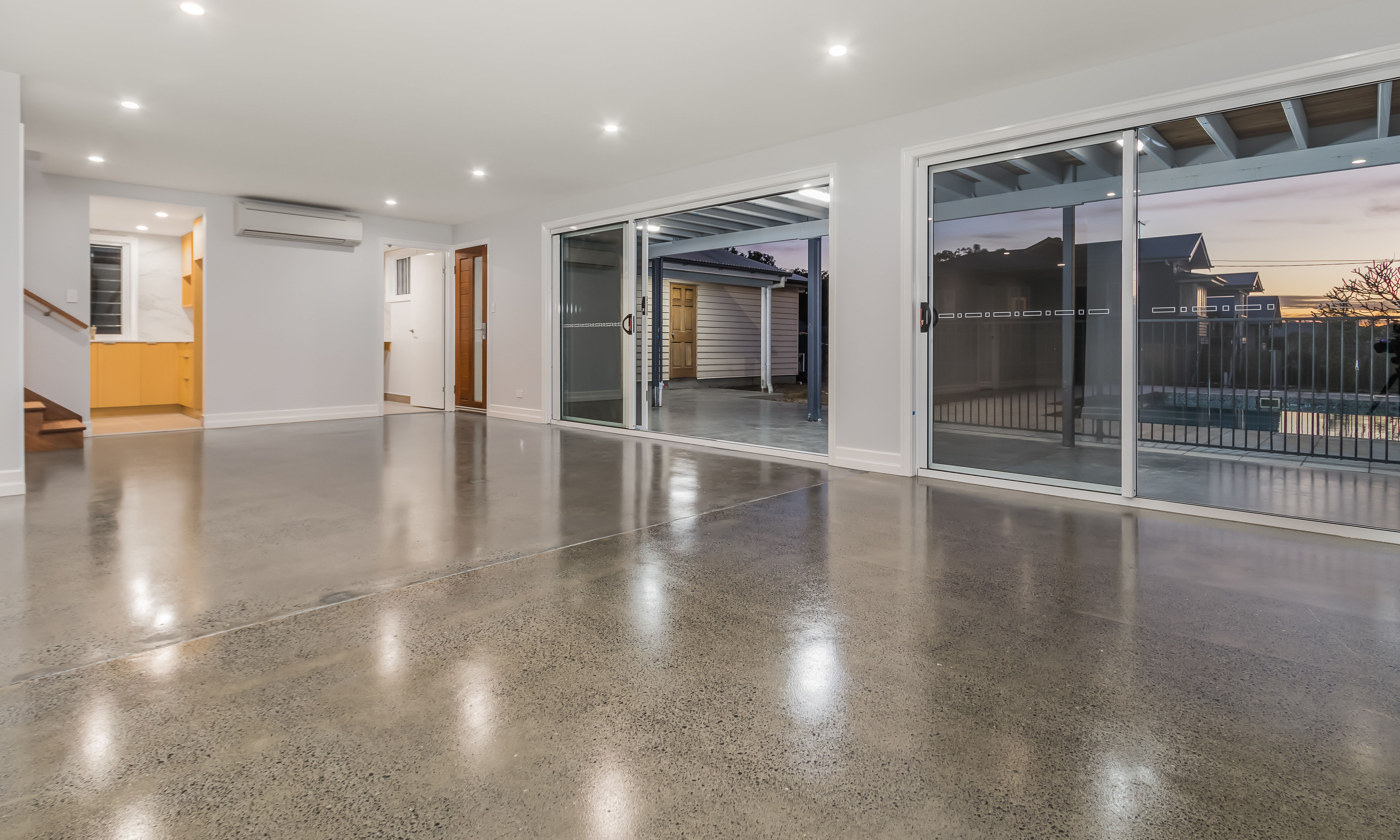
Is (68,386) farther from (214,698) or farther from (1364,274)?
(1364,274)

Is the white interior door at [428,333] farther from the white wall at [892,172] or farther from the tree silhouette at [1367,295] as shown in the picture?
the tree silhouette at [1367,295]

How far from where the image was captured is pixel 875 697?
1855 mm

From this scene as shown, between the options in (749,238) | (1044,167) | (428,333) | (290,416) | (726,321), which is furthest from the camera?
(726,321)

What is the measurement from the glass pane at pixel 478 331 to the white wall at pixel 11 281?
17.0ft

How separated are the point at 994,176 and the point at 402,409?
8.37m

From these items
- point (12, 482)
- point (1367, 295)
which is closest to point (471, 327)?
point (12, 482)

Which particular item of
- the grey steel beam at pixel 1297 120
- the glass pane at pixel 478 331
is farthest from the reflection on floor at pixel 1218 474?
the glass pane at pixel 478 331

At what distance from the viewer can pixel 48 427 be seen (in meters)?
6.31

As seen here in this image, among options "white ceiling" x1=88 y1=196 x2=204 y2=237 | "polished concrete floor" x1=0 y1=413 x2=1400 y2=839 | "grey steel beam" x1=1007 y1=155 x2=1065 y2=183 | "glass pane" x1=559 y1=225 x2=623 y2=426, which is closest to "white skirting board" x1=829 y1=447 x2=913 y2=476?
"polished concrete floor" x1=0 y1=413 x2=1400 y2=839

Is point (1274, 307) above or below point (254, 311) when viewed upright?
below

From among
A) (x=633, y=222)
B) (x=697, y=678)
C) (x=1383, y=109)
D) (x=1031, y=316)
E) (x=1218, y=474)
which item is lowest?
(x=697, y=678)

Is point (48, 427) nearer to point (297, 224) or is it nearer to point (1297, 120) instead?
point (297, 224)

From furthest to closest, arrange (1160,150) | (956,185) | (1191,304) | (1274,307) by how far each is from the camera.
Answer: (1191,304), (1274,307), (1160,150), (956,185)

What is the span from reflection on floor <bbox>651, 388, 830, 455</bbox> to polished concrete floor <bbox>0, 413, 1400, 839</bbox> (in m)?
2.77
